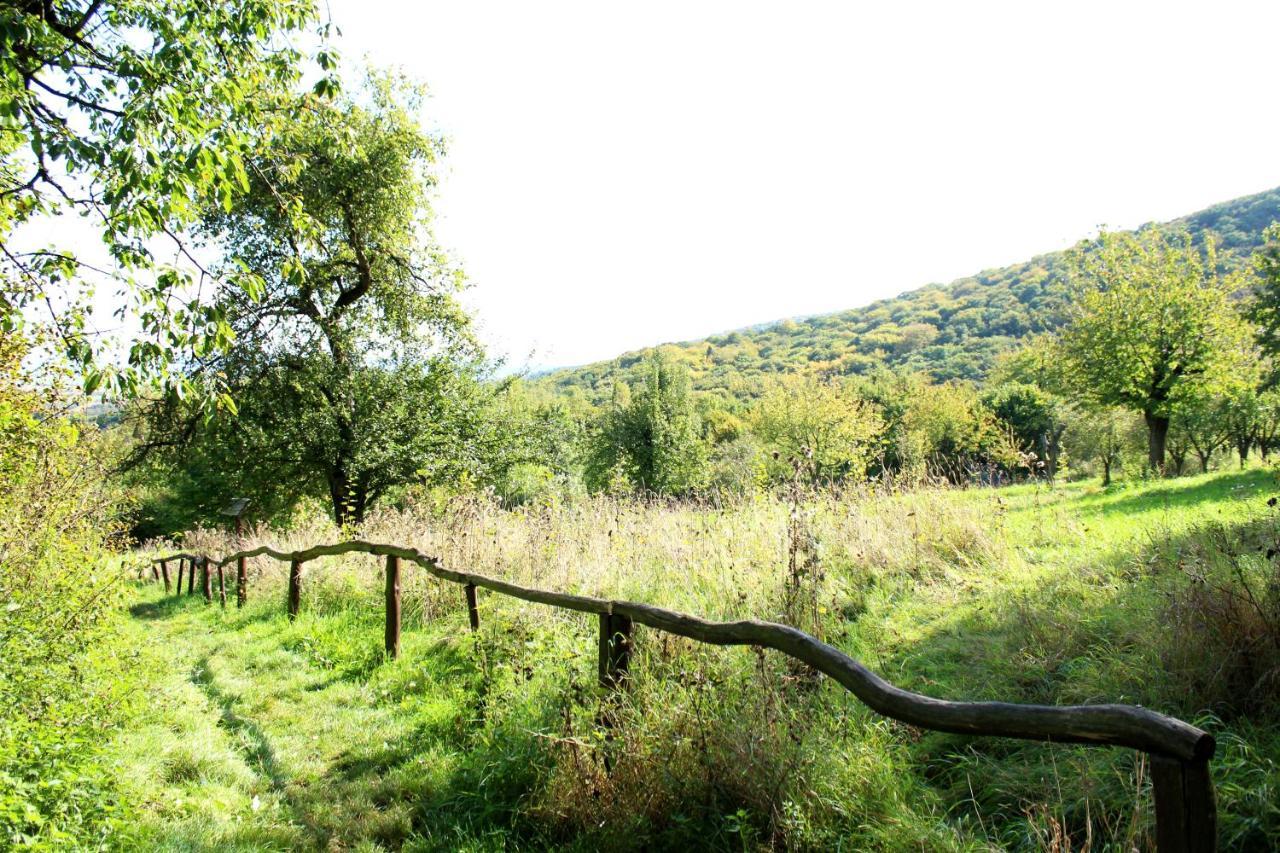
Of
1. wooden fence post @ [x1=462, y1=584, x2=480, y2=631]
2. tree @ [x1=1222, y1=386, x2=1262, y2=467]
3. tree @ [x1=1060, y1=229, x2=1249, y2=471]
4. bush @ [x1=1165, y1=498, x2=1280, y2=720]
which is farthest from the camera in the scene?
tree @ [x1=1222, y1=386, x2=1262, y2=467]

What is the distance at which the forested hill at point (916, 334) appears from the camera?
9956cm

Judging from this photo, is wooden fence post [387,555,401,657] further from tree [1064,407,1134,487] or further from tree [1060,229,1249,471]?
tree [1064,407,1134,487]

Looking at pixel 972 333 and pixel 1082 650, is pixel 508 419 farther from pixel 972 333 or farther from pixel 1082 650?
pixel 972 333

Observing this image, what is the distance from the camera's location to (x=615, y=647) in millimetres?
3709

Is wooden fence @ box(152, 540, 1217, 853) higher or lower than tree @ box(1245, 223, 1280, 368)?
lower

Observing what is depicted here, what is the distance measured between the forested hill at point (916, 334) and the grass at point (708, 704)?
82.1 m

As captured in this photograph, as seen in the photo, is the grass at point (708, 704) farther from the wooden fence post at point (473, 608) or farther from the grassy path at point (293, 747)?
the wooden fence post at point (473, 608)

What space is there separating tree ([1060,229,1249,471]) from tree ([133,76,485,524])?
20180mm

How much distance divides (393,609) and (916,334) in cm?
13849

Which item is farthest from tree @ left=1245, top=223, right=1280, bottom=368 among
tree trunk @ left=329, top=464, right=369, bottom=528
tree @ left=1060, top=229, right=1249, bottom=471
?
tree trunk @ left=329, top=464, right=369, bottom=528

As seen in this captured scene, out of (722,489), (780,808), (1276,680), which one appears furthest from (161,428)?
(1276,680)

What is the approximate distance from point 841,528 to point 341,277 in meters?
13.8

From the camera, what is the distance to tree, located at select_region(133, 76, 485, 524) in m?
14.1

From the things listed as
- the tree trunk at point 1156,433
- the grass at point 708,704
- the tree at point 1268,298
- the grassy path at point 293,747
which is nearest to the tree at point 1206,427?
the tree trunk at point 1156,433
